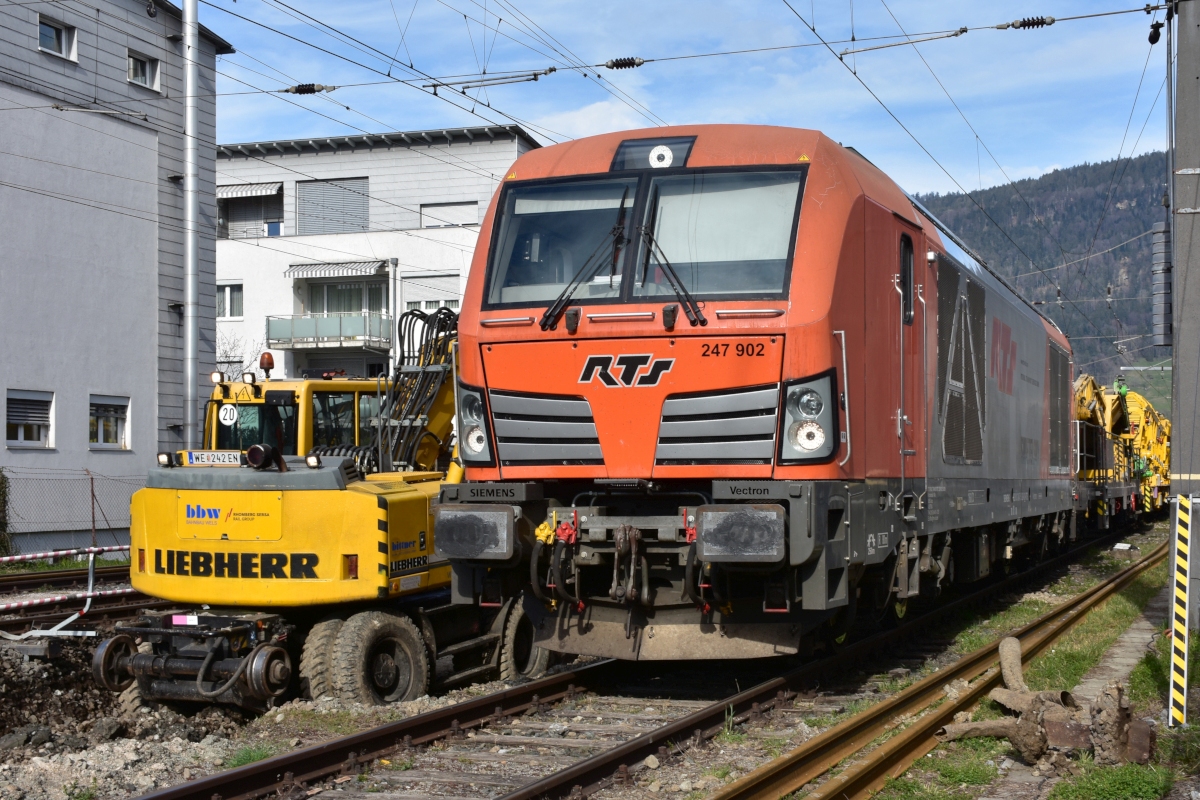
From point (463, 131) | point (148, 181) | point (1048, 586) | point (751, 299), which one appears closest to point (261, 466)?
point (751, 299)


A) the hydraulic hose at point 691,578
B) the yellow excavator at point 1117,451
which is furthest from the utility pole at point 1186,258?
the yellow excavator at point 1117,451

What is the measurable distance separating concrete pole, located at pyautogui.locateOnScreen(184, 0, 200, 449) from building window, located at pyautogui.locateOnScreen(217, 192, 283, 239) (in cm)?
2672

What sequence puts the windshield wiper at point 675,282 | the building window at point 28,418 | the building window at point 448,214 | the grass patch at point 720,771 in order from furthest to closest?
the building window at point 448,214
the building window at point 28,418
the windshield wiper at point 675,282
the grass patch at point 720,771

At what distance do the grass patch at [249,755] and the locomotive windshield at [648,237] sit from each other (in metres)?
3.18

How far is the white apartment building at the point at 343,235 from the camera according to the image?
42312 millimetres

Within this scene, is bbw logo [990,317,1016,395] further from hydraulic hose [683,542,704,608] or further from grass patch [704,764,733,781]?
grass patch [704,764,733,781]

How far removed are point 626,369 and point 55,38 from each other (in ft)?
65.9

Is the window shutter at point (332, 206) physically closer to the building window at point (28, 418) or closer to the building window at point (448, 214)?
the building window at point (448, 214)

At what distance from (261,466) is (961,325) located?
6.29m

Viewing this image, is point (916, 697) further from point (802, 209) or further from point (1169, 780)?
point (802, 209)

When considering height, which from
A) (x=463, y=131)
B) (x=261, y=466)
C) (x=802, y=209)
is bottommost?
(x=261, y=466)

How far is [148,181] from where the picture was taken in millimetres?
25156


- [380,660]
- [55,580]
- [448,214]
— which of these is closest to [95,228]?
[55,580]

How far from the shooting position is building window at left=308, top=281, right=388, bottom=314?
1730 inches
